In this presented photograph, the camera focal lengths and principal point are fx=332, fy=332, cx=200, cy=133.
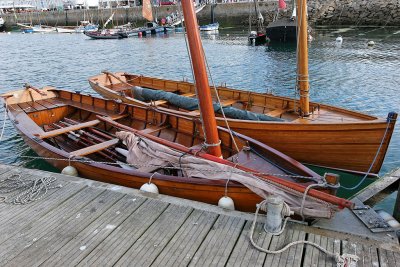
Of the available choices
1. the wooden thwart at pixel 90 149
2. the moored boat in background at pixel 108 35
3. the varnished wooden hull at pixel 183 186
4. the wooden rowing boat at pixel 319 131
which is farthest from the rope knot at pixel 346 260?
the moored boat in background at pixel 108 35

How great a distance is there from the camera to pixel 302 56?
9.09 meters

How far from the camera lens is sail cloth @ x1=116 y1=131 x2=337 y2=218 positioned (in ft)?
16.9

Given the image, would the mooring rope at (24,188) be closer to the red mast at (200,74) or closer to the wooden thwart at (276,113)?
the red mast at (200,74)

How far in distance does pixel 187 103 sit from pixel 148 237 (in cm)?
746

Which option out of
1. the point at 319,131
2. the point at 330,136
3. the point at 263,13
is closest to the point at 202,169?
the point at 319,131

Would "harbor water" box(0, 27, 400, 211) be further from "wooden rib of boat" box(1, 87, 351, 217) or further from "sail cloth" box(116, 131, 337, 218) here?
"sail cloth" box(116, 131, 337, 218)

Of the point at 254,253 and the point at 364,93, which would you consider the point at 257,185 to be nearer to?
the point at 254,253

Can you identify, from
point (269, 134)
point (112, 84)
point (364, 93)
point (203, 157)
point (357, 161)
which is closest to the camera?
point (203, 157)

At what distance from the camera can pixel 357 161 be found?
8516 mm

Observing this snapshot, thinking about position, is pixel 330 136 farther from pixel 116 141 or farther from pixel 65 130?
pixel 65 130

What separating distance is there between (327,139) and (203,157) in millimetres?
3863

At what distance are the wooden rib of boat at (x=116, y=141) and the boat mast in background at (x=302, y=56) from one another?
2.77 m

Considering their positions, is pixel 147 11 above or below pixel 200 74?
above

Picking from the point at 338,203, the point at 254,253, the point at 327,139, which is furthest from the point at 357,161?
the point at 254,253
